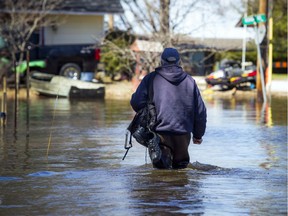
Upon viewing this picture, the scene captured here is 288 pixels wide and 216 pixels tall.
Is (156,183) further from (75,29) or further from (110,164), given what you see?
(75,29)

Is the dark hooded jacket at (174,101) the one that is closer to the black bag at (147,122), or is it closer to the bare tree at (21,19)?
the black bag at (147,122)

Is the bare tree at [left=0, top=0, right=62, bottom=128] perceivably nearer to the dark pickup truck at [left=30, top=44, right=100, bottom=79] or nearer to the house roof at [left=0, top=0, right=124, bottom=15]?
the dark pickup truck at [left=30, top=44, right=100, bottom=79]

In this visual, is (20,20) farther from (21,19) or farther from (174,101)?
(174,101)

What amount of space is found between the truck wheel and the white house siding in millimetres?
3130

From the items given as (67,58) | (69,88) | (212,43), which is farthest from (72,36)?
(212,43)

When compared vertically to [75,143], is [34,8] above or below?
above

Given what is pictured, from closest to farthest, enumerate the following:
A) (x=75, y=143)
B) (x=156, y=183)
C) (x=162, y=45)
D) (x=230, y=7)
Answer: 1. (x=156, y=183)
2. (x=75, y=143)
3. (x=162, y=45)
4. (x=230, y=7)

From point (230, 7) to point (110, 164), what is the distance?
50.3m

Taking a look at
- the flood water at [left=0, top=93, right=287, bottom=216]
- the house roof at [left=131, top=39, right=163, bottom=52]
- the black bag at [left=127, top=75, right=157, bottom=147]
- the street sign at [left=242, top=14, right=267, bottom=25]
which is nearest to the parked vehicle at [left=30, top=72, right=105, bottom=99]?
the house roof at [left=131, top=39, right=163, bottom=52]

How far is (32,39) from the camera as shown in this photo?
36875mm

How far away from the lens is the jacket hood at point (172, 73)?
11086 mm

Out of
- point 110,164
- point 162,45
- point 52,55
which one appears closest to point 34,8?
point 52,55

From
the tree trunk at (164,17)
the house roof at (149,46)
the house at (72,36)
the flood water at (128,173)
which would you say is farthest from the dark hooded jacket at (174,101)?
the house at (72,36)

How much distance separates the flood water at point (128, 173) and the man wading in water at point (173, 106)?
0.39 m
